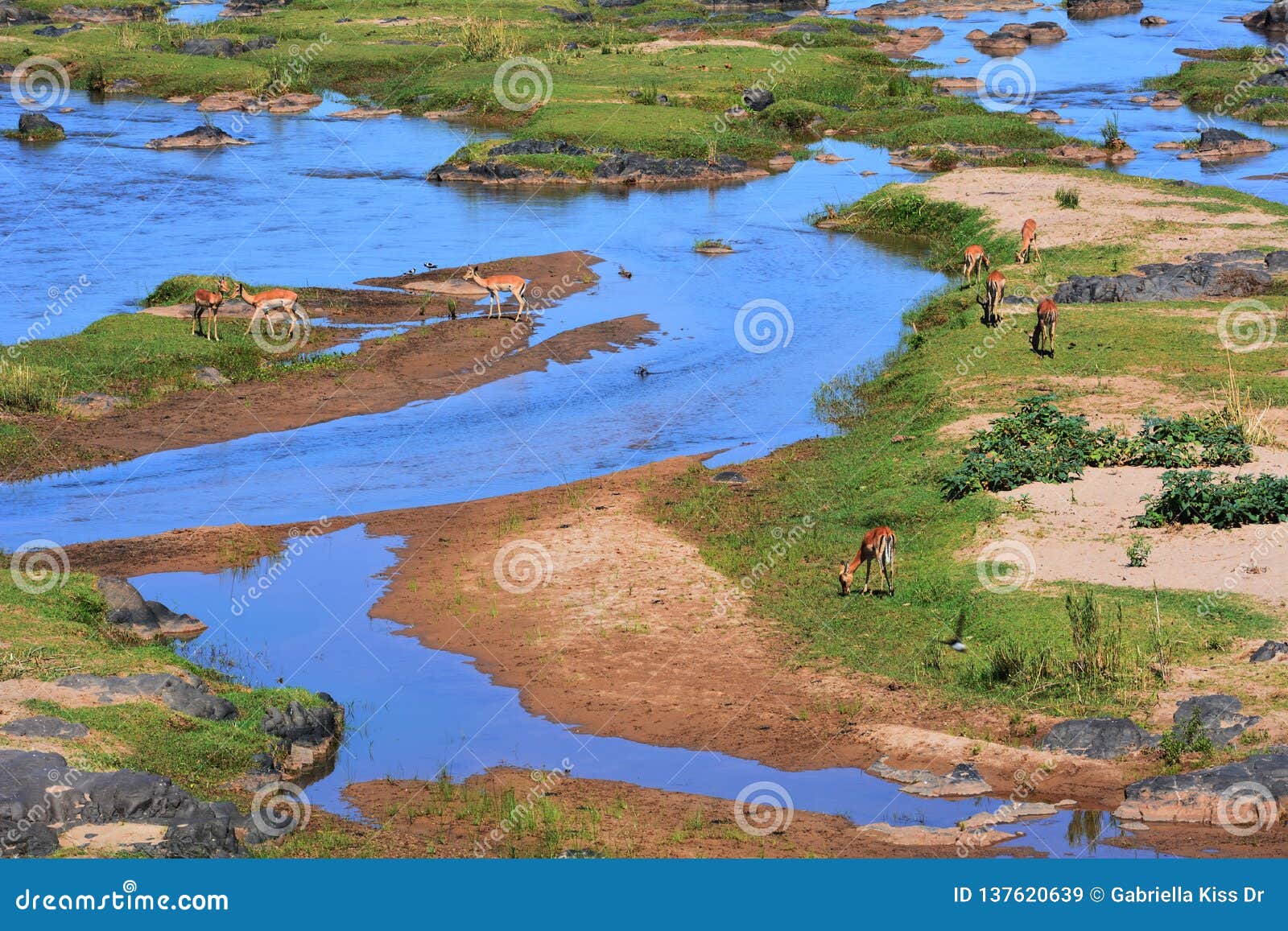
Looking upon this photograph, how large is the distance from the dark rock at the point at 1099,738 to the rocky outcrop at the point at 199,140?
47.4 meters

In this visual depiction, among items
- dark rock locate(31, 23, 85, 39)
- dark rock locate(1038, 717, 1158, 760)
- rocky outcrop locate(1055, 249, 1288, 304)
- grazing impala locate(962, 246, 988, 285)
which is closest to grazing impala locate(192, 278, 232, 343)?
grazing impala locate(962, 246, 988, 285)

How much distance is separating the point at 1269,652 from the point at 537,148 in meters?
39.9

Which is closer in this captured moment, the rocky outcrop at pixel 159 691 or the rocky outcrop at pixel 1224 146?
the rocky outcrop at pixel 159 691

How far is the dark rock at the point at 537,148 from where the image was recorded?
49.9 metres

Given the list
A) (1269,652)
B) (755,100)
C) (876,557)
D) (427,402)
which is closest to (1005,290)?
(427,402)

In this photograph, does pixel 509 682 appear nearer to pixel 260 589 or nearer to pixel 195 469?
pixel 260 589

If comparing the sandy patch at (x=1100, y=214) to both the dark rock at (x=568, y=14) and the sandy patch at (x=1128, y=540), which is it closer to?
the sandy patch at (x=1128, y=540)

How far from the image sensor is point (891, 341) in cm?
2991

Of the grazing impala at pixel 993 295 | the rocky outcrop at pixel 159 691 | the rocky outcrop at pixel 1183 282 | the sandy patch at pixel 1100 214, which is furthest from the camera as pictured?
the sandy patch at pixel 1100 214

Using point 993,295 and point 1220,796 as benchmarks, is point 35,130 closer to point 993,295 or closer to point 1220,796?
point 993,295

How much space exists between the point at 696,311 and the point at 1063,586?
1803 cm

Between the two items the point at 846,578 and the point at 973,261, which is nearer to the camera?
the point at 846,578

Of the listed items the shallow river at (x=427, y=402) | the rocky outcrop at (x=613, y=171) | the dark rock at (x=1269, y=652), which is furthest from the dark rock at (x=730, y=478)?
the rocky outcrop at (x=613, y=171)

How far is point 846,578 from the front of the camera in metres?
16.9
